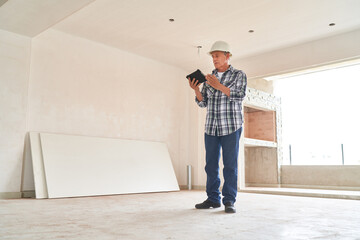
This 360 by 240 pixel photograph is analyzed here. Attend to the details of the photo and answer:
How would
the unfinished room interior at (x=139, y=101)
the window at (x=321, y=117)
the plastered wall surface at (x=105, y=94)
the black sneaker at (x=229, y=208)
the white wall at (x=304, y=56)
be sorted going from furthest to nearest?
the window at (x=321, y=117), the white wall at (x=304, y=56), the plastered wall surface at (x=105, y=94), the unfinished room interior at (x=139, y=101), the black sneaker at (x=229, y=208)

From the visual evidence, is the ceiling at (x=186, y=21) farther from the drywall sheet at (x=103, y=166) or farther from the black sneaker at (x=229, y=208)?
the black sneaker at (x=229, y=208)

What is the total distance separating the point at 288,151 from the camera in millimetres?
7926

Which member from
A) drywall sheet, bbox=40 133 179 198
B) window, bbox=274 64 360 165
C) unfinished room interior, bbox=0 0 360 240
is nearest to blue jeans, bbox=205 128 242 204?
unfinished room interior, bbox=0 0 360 240

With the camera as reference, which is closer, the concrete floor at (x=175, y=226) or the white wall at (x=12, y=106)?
the concrete floor at (x=175, y=226)

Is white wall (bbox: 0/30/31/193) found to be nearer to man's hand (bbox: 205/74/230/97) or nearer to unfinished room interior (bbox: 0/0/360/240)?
unfinished room interior (bbox: 0/0/360/240)

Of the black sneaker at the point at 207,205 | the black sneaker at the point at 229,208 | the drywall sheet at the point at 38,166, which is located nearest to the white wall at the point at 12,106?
the drywall sheet at the point at 38,166

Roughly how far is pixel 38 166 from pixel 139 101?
2123mm

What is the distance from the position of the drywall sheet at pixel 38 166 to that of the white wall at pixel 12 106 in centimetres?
15

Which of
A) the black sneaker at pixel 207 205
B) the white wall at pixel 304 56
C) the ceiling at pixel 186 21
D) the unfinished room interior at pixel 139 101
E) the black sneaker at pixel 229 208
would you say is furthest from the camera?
the white wall at pixel 304 56

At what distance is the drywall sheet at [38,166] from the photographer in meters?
→ 4.01

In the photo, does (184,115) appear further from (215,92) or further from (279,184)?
(215,92)

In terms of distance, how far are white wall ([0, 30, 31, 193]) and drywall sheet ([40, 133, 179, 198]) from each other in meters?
0.34

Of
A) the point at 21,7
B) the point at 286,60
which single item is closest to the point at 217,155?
the point at 21,7

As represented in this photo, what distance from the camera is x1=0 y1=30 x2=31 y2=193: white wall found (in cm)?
403
